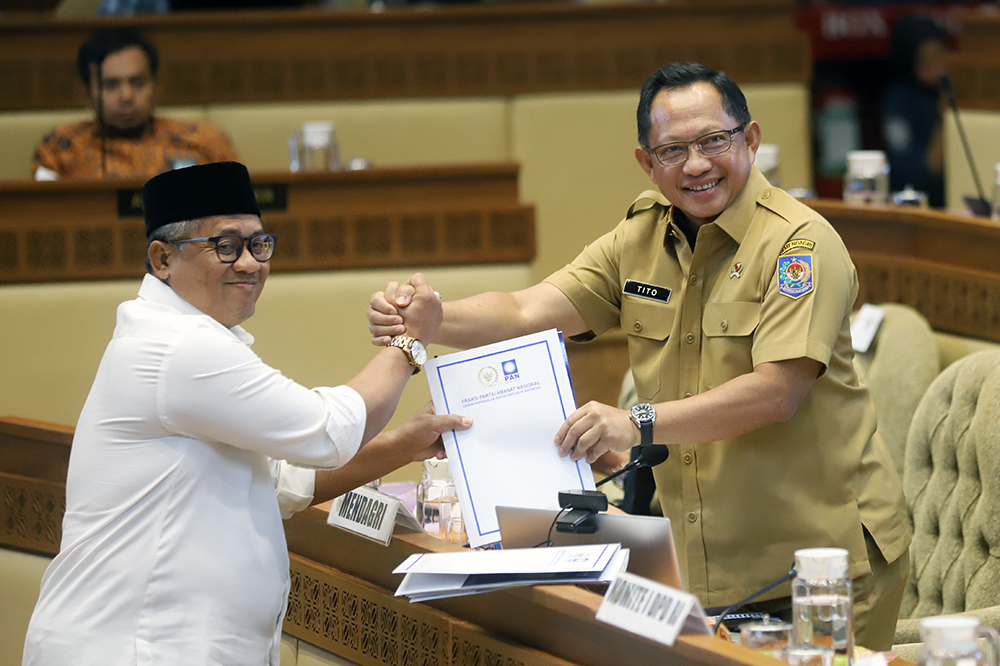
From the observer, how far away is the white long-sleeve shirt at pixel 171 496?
5.85 ft

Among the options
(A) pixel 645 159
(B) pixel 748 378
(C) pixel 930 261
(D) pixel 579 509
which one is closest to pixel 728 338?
(B) pixel 748 378

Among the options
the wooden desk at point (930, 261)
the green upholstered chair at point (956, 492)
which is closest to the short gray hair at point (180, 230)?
the green upholstered chair at point (956, 492)

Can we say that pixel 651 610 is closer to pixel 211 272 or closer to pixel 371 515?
pixel 371 515

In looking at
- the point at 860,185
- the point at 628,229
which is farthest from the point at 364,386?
the point at 860,185

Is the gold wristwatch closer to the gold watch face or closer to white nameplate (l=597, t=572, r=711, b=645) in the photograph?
the gold watch face

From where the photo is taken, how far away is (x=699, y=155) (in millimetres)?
2127

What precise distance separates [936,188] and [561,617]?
15.7 feet

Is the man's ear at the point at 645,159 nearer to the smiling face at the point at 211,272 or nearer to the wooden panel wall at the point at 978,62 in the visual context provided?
the smiling face at the point at 211,272

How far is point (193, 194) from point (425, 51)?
336cm

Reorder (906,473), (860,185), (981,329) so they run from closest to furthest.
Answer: (906,473), (981,329), (860,185)

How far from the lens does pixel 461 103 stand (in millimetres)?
5129

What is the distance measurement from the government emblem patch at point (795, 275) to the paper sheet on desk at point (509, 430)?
0.42 m

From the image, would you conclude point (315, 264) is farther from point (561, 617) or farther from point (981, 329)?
point (561, 617)

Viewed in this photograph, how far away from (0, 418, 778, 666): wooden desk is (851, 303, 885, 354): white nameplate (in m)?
1.94
